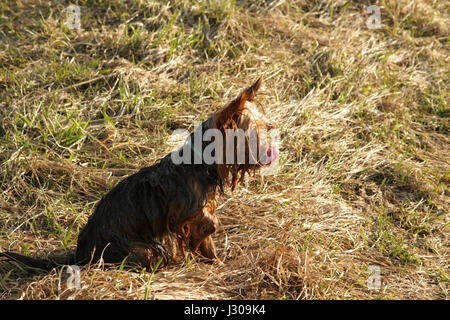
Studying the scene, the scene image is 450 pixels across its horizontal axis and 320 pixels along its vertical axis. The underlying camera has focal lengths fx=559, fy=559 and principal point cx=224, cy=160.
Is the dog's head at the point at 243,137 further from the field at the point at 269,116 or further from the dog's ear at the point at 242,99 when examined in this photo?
the field at the point at 269,116

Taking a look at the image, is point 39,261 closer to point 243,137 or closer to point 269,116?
point 243,137

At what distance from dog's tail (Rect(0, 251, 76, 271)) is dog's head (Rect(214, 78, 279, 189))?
126cm

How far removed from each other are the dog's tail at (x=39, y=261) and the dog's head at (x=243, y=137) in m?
1.26

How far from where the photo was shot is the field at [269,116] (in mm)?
3951

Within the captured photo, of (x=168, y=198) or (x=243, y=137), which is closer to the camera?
(x=243, y=137)

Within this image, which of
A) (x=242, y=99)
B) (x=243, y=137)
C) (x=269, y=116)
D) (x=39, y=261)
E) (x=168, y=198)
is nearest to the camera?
(x=242, y=99)

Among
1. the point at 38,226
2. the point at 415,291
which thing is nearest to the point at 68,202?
the point at 38,226

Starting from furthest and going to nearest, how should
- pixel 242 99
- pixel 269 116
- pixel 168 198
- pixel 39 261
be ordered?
pixel 269 116
pixel 39 261
pixel 168 198
pixel 242 99

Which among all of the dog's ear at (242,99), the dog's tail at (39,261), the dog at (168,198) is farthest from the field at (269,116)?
the dog's ear at (242,99)

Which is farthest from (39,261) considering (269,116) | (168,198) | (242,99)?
(269,116)

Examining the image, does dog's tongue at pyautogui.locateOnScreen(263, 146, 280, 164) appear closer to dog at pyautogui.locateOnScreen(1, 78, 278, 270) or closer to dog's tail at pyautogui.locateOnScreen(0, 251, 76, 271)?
dog at pyautogui.locateOnScreen(1, 78, 278, 270)

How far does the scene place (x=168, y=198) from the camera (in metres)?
3.68

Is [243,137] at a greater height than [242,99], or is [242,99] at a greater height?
[242,99]

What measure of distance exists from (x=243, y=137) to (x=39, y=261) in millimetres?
1645
